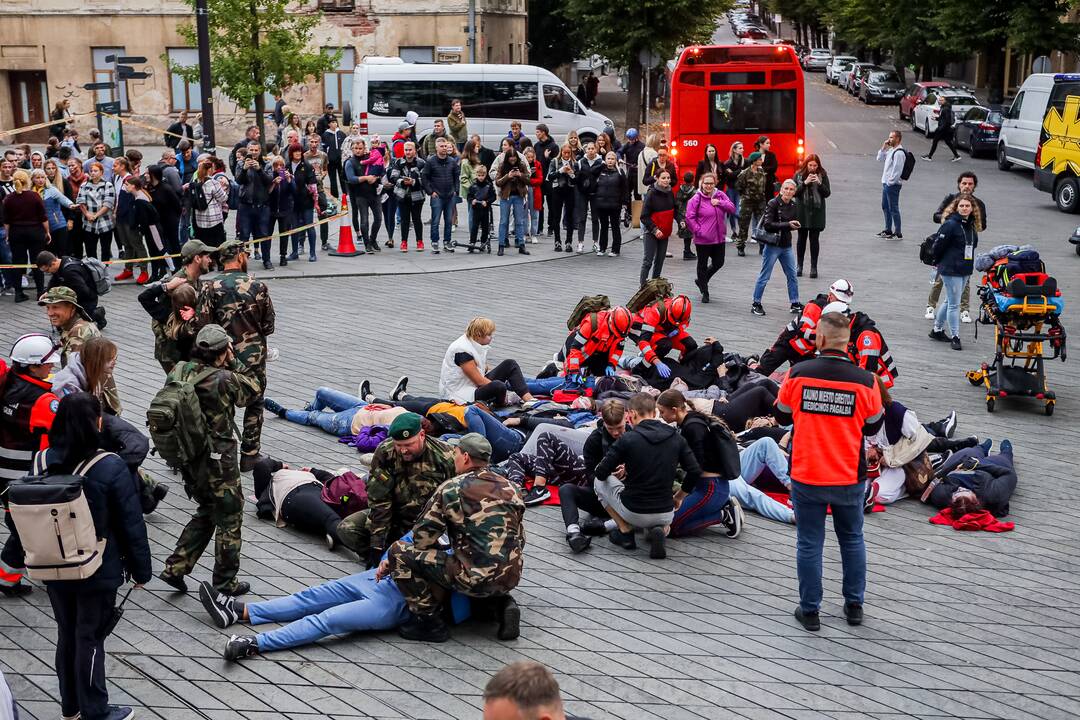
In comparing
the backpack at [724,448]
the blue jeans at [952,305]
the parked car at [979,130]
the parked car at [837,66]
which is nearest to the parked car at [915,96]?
the parked car at [979,130]

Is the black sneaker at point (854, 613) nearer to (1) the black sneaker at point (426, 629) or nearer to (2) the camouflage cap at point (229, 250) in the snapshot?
(1) the black sneaker at point (426, 629)

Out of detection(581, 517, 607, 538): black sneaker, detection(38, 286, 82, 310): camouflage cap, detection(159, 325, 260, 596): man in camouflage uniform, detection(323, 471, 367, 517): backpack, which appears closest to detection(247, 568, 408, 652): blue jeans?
detection(159, 325, 260, 596): man in camouflage uniform

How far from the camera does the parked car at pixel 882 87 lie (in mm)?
50688

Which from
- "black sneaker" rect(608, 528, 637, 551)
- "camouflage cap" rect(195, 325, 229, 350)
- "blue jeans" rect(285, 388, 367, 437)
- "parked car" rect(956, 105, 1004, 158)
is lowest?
"black sneaker" rect(608, 528, 637, 551)

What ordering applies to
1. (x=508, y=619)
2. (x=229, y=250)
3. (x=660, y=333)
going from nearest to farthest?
1. (x=508, y=619)
2. (x=229, y=250)
3. (x=660, y=333)

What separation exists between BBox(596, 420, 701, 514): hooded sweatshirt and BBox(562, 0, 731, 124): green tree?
30172 millimetres

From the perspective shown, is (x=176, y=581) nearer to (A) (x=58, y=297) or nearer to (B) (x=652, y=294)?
(A) (x=58, y=297)

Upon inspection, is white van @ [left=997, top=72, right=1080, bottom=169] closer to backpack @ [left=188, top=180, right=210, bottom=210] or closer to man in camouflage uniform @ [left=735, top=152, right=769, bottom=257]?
man in camouflage uniform @ [left=735, top=152, right=769, bottom=257]

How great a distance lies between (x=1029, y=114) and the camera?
28.7 meters

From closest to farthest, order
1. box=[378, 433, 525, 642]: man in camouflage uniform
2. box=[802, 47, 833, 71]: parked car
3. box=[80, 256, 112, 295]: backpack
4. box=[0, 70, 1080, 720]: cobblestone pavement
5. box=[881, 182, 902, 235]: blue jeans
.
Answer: box=[0, 70, 1080, 720]: cobblestone pavement, box=[378, 433, 525, 642]: man in camouflage uniform, box=[80, 256, 112, 295]: backpack, box=[881, 182, 902, 235]: blue jeans, box=[802, 47, 833, 71]: parked car

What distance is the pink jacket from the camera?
1614 centimetres

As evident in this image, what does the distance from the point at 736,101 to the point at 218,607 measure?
18.5m

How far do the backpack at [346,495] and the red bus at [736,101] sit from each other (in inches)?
633

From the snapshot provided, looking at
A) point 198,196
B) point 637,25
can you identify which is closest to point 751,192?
point 198,196
